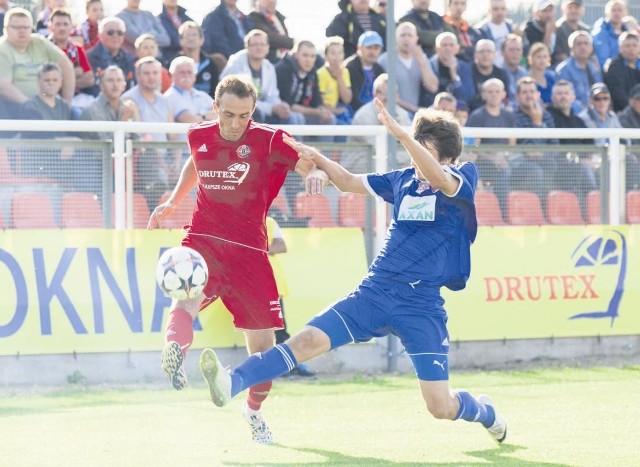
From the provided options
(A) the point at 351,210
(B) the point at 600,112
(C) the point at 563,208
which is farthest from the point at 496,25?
(A) the point at 351,210

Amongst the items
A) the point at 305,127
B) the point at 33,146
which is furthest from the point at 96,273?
the point at 305,127

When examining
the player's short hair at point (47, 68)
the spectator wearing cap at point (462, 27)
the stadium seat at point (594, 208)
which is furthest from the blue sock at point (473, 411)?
the spectator wearing cap at point (462, 27)

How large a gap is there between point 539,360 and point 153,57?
5.21 m

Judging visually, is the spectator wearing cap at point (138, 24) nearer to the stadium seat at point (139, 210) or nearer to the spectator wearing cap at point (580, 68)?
the stadium seat at point (139, 210)

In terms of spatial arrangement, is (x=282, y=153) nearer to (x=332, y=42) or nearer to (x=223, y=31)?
Result: (x=332, y=42)

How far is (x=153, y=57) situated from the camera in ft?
44.7

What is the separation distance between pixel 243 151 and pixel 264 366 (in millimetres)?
1569

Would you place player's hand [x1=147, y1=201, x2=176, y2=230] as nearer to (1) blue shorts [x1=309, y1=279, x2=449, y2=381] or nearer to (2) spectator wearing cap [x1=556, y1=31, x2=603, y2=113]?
(1) blue shorts [x1=309, y1=279, x2=449, y2=381]

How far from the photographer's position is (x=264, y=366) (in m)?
7.19

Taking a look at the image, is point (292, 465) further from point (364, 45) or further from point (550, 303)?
point (364, 45)

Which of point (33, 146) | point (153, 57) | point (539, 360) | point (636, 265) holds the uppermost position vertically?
point (153, 57)

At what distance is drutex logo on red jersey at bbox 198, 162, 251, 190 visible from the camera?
26.4ft

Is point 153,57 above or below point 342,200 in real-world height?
above

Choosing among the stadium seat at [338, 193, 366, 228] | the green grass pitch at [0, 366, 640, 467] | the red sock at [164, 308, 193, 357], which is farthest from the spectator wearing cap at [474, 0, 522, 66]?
the red sock at [164, 308, 193, 357]
